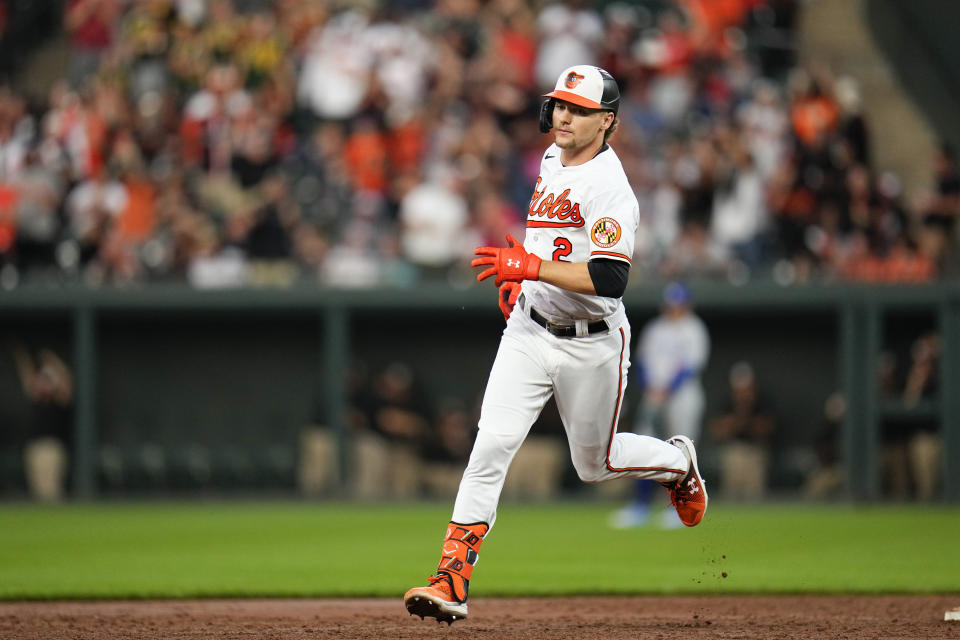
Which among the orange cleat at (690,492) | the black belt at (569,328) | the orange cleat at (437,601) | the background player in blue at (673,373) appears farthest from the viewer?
the background player in blue at (673,373)

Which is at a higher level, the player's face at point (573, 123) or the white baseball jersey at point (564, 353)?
the player's face at point (573, 123)

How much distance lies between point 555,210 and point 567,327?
45 centimetres

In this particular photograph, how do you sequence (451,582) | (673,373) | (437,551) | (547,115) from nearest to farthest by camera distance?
(451,582)
(547,115)
(437,551)
(673,373)

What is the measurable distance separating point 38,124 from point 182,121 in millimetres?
1466

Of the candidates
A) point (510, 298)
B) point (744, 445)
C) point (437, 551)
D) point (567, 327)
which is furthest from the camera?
point (744, 445)

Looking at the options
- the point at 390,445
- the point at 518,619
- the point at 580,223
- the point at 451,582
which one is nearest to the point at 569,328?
the point at 580,223

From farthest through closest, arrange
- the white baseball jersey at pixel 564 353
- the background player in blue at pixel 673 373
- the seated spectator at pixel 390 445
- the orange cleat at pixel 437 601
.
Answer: the seated spectator at pixel 390 445 → the background player in blue at pixel 673 373 → the white baseball jersey at pixel 564 353 → the orange cleat at pixel 437 601

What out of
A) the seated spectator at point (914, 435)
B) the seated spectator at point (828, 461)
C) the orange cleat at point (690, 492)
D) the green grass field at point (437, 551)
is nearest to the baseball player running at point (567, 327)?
the orange cleat at point (690, 492)

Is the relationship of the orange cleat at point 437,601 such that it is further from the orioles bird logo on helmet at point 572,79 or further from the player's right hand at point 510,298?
the orioles bird logo on helmet at point 572,79

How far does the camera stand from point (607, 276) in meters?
5.12

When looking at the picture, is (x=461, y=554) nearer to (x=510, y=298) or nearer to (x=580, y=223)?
(x=510, y=298)

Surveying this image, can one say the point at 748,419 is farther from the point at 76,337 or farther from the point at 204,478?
the point at 76,337

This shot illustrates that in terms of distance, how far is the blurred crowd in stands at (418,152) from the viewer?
512 inches

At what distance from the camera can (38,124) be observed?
560 inches
